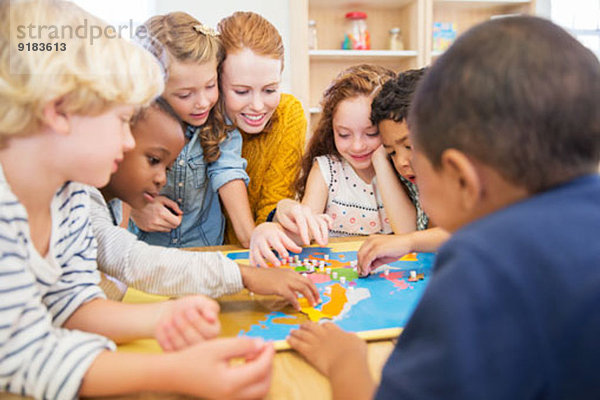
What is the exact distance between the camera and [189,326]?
1.94ft

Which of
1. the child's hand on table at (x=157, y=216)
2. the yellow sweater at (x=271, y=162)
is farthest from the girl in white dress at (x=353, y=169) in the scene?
the child's hand on table at (x=157, y=216)

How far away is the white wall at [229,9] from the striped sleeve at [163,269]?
2.72 m

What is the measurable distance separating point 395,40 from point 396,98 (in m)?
2.41

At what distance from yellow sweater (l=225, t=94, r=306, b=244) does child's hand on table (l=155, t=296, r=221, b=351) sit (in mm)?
917

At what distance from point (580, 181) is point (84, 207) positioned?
0.63 meters

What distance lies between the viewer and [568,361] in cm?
35

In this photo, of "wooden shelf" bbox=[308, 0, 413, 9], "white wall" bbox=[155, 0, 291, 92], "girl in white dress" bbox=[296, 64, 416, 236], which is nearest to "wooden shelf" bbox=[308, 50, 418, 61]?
"white wall" bbox=[155, 0, 291, 92]

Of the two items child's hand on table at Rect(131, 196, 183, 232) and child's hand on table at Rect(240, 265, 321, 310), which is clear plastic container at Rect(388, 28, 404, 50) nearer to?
child's hand on table at Rect(131, 196, 183, 232)

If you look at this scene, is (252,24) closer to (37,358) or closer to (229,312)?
(229,312)

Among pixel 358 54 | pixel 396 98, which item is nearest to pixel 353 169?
pixel 396 98

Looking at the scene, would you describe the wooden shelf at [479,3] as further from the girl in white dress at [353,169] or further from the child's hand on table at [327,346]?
the child's hand on table at [327,346]

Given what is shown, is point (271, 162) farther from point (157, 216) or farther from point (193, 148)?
point (157, 216)

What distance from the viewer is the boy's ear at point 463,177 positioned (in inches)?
17.2

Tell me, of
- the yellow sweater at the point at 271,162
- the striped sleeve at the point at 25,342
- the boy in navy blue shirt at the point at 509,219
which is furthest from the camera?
the yellow sweater at the point at 271,162
